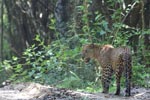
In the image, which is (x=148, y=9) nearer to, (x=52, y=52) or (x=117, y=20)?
(x=117, y=20)

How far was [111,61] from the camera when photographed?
936cm

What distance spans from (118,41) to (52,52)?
2008 mm

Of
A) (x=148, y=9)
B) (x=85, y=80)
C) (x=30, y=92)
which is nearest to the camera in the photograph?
(x=30, y=92)

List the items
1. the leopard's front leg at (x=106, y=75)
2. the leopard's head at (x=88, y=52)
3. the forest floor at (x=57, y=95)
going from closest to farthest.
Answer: the forest floor at (x=57, y=95)
the leopard's front leg at (x=106, y=75)
the leopard's head at (x=88, y=52)

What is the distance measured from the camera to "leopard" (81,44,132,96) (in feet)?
29.6

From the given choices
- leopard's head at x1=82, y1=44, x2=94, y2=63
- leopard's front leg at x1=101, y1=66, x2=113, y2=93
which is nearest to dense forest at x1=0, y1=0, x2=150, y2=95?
leopard's head at x1=82, y1=44, x2=94, y2=63

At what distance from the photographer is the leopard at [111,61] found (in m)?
9.03

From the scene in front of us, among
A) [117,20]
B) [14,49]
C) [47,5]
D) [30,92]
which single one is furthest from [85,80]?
[14,49]

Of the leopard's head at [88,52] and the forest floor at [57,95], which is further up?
the leopard's head at [88,52]

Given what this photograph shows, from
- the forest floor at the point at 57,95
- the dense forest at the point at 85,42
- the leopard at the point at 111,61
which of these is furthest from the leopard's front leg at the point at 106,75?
the dense forest at the point at 85,42

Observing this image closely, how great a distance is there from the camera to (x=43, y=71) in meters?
12.5

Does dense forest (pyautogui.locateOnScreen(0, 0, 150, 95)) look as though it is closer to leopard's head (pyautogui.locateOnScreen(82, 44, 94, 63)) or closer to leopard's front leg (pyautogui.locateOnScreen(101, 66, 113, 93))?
leopard's head (pyautogui.locateOnScreen(82, 44, 94, 63))

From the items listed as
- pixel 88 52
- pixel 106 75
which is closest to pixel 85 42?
pixel 88 52

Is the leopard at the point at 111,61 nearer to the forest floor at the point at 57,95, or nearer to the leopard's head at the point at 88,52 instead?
the leopard's head at the point at 88,52
